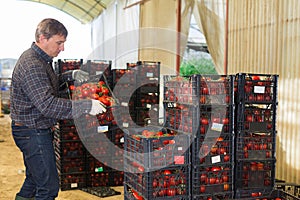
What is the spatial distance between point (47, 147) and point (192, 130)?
1.38 m

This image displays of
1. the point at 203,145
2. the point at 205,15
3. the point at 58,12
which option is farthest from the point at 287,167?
the point at 58,12

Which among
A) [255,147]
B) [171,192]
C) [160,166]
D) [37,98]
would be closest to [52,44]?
[37,98]

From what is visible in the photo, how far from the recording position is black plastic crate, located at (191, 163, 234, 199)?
11.4 ft

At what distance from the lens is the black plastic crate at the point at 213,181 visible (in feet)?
11.4

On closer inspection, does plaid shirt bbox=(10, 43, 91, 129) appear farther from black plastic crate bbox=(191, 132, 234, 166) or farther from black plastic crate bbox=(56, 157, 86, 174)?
black plastic crate bbox=(56, 157, 86, 174)

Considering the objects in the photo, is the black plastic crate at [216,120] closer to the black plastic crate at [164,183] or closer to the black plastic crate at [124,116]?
the black plastic crate at [164,183]

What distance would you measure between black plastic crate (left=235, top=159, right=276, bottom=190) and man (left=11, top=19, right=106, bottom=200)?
172cm

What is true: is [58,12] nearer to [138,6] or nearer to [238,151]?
[138,6]

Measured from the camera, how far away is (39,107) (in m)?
2.59

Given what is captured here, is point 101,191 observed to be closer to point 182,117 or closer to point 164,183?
point 164,183

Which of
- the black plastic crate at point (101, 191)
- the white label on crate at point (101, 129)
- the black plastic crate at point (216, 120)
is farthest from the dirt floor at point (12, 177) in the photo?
the black plastic crate at point (216, 120)

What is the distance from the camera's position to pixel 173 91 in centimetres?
386

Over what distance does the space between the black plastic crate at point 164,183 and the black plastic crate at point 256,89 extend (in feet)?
3.03

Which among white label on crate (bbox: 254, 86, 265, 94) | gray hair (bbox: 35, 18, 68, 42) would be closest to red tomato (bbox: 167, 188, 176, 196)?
white label on crate (bbox: 254, 86, 265, 94)
